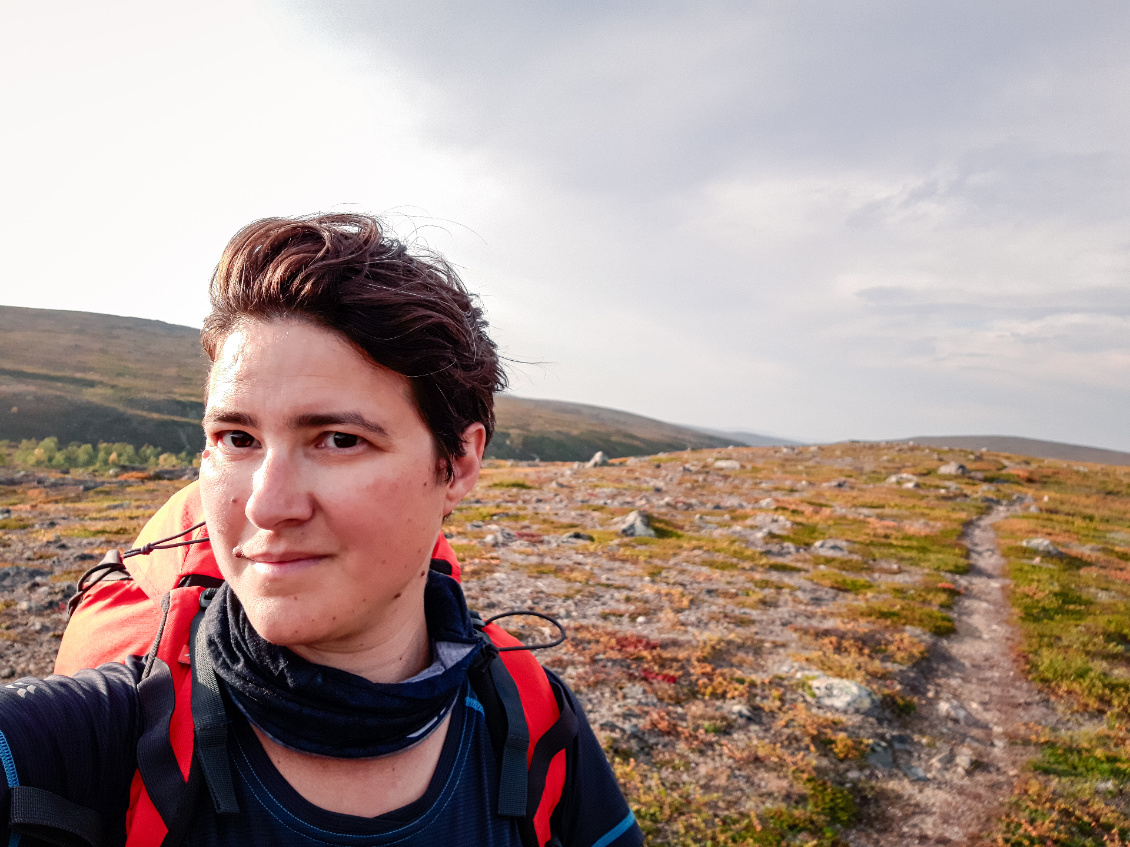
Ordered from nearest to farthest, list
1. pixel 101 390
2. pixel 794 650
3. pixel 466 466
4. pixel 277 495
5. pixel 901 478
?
pixel 277 495 < pixel 466 466 < pixel 794 650 < pixel 901 478 < pixel 101 390

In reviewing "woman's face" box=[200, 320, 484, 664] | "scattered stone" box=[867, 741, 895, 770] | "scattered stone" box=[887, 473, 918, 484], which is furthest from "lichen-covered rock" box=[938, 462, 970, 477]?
"woman's face" box=[200, 320, 484, 664]

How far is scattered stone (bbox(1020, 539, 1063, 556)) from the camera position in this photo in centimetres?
2519

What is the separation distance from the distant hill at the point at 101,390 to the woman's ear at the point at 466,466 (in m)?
125

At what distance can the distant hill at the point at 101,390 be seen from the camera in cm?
10681

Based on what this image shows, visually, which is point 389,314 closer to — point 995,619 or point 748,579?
point 748,579

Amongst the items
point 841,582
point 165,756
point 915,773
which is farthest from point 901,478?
point 165,756

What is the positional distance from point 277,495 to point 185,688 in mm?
843

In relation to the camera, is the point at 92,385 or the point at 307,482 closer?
the point at 307,482

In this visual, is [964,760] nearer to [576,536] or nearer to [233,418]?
[233,418]

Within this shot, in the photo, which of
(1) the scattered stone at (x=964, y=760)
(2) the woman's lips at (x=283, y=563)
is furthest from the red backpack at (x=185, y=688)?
(1) the scattered stone at (x=964, y=760)

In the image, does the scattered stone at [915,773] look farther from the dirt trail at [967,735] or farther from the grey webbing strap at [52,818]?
the grey webbing strap at [52,818]

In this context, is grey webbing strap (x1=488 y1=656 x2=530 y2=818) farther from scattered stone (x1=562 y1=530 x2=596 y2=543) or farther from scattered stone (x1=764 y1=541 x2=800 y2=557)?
scattered stone (x1=764 y1=541 x2=800 y2=557)

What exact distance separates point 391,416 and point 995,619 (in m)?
20.2

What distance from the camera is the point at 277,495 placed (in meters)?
2.24
